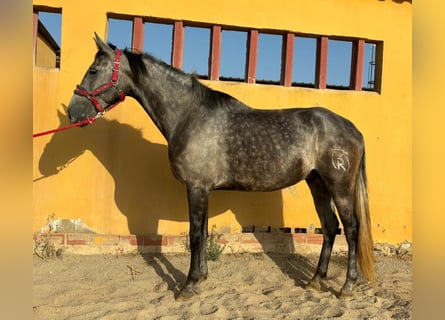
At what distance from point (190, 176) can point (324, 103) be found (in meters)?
2.49

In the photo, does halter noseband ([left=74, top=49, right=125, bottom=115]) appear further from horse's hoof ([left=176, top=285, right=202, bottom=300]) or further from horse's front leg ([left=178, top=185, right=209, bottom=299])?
horse's hoof ([left=176, top=285, right=202, bottom=300])

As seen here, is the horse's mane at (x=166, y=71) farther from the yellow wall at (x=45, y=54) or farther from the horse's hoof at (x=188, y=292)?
the yellow wall at (x=45, y=54)

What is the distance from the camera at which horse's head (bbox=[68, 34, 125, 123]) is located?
3424 mm

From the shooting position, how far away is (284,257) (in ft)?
15.4

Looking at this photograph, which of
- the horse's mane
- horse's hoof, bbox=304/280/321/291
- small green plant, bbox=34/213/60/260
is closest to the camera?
the horse's mane

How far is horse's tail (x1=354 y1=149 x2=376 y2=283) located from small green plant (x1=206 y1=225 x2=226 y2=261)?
64.9 inches

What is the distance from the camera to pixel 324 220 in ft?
12.8

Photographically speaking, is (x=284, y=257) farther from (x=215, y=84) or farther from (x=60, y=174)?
(x=60, y=174)

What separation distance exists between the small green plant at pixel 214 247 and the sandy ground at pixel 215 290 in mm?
82

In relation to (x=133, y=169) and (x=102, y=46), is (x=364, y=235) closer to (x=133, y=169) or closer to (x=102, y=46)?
(x=133, y=169)

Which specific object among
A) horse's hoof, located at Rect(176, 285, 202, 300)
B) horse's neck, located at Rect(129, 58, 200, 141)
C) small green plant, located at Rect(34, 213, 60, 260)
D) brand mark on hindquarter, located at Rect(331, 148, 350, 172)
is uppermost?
horse's neck, located at Rect(129, 58, 200, 141)

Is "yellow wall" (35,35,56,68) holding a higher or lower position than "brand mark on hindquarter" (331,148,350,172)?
higher

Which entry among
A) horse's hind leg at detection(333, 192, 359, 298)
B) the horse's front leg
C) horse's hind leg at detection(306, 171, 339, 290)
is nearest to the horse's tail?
horse's hind leg at detection(333, 192, 359, 298)
